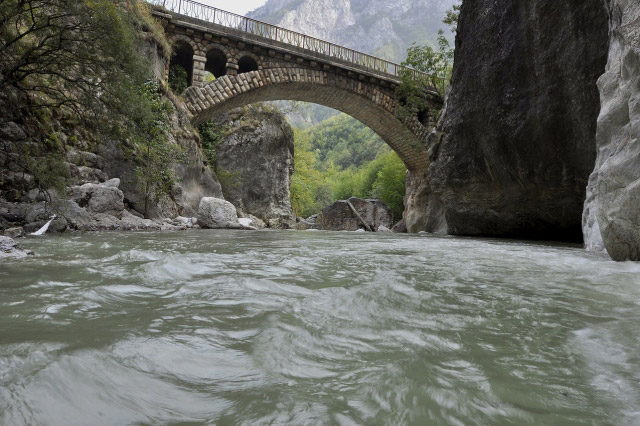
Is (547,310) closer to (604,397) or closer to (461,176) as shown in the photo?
(604,397)

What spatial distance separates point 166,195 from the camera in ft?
35.6

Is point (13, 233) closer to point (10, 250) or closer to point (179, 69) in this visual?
point (10, 250)

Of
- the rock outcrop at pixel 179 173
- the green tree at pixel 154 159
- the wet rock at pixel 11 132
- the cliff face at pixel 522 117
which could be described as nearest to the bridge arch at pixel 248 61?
the rock outcrop at pixel 179 173

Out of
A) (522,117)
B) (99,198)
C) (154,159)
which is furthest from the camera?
(154,159)

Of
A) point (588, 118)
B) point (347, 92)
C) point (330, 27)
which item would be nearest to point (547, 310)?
point (588, 118)

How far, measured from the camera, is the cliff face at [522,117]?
5.73 m

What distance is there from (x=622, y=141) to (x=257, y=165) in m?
18.0

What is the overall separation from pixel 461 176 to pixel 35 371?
29.5 feet

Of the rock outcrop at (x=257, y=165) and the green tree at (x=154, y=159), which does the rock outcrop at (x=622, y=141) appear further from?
the rock outcrop at (x=257, y=165)

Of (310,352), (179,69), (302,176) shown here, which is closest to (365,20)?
(302,176)

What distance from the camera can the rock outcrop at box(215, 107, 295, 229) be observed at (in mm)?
19312

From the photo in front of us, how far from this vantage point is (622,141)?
3396mm

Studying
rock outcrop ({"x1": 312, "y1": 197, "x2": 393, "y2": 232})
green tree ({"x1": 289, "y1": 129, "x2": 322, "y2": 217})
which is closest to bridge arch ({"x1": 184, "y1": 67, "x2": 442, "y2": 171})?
rock outcrop ({"x1": 312, "y1": 197, "x2": 393, "y2": 232})

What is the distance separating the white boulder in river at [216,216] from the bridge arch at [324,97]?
4.16 metres
